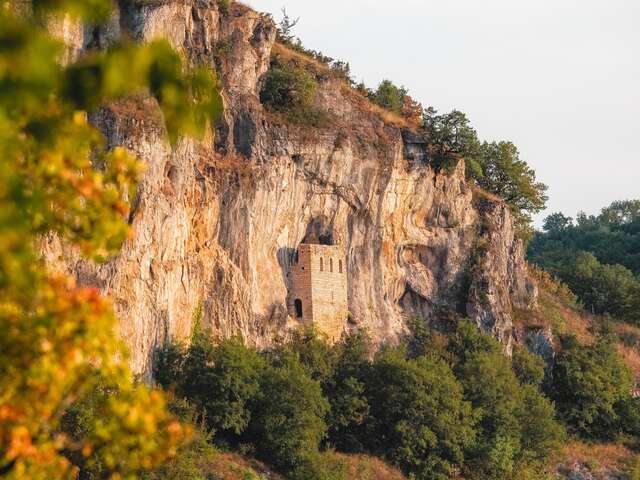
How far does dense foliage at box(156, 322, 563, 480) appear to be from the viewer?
4547 cm

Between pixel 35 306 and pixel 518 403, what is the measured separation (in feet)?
159

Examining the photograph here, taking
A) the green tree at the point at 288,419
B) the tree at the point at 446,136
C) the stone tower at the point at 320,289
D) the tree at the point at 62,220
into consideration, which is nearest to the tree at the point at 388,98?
the tree at the point at 446,136

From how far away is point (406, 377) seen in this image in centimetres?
5075

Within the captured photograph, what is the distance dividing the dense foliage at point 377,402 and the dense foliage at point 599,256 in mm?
20472

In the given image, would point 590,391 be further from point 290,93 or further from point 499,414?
point 290,93

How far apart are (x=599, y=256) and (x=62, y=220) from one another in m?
98.3

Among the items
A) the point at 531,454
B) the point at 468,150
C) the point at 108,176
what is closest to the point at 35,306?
the point at 108,176

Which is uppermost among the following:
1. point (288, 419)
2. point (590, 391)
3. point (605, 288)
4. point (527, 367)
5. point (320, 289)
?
point (605, 288)

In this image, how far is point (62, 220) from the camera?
8.27m

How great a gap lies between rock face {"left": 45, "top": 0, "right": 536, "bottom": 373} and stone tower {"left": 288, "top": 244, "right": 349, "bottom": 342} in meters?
0.61

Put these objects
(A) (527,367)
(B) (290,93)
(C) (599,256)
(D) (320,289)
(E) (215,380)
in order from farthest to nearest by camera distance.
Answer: (C) (599,256)
(A) (527,367)
(B) (290,93)
(D) (320,289)
(E) (215,380)

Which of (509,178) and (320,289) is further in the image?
(509,178)

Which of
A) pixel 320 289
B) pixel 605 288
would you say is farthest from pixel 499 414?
pixel 605 288

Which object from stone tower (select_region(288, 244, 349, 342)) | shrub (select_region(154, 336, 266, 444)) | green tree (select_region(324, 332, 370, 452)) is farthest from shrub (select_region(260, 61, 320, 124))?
shrub (select_region(154, 336, 266, 444))
